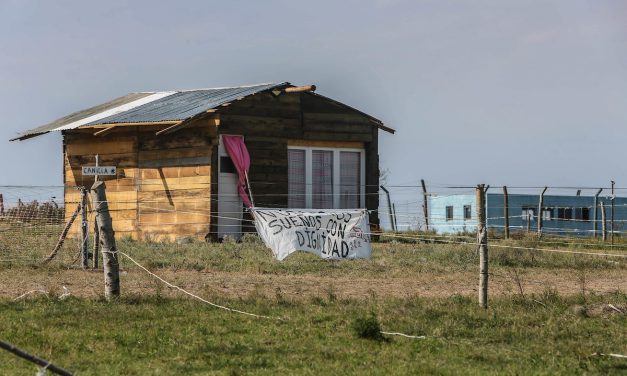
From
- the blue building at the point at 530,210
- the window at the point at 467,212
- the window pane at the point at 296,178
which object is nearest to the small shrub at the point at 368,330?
the window pane at the point at 296,178

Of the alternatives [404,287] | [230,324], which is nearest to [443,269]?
[404,287]

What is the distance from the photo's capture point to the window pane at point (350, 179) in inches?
1184

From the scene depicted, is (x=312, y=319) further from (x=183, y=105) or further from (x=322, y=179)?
(x=183, y=105)

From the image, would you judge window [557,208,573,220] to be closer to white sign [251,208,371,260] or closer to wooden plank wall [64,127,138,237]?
wooden plank wall [64,127,138,237]

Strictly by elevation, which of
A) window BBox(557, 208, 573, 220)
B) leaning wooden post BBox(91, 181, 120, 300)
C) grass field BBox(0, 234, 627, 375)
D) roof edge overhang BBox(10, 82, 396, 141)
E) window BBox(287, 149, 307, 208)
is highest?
roof edge overhang BBox(10, 82, 396, 141)

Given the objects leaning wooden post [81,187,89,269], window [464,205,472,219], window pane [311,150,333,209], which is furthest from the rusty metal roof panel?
window [464,205,472,219]

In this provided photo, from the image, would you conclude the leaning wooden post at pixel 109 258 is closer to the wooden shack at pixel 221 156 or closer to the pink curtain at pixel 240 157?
the wooden shack at pixel 221 156

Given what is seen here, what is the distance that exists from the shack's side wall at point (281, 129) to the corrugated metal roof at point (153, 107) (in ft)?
1.58

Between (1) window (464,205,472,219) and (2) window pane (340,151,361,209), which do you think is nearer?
(2) window pane (340,151,361,209)

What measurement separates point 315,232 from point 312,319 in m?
6.96

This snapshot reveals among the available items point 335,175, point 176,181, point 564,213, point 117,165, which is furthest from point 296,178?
point 564,213

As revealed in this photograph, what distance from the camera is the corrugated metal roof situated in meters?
28.3

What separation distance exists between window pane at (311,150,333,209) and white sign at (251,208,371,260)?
9.20m

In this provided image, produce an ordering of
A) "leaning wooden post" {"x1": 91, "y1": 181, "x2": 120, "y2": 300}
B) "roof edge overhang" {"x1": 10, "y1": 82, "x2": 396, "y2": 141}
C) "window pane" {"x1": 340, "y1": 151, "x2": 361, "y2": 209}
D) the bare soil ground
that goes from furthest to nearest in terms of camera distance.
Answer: "window pane" {"x1": 340, "y1": 151, "x2": 361, "y2": 209} → "roof edge overhang" {"x1": 10, "y1": 82, "x2": 396, "y2": 141} → the bare soil ground → "leaning wooden post" {"x1": 91, "y1": 181, "x2": 120, "y2": 300}
